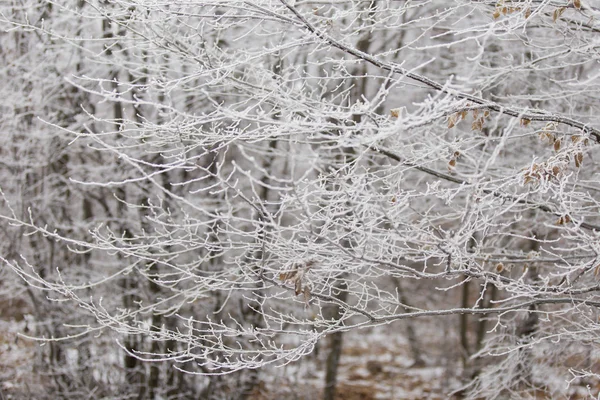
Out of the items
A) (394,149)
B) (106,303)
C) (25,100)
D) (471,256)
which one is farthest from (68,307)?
(471,256)

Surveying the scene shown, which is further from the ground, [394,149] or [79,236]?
[394,149]

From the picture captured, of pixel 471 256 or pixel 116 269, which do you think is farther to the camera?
pixel 116 269

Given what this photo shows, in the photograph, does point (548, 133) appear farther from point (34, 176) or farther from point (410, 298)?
point (410, 298)

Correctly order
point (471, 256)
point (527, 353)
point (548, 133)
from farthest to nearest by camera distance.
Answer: point (527, 353) < point (548, 133) < point (471, 256)

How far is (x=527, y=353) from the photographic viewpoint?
599 cm

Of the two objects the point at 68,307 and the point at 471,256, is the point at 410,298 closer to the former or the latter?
the point at 68,307

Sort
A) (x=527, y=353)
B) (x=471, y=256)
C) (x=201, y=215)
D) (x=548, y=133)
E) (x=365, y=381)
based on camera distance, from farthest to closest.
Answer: (x=365, y=381) < (x=201, y=215) < (x=527, y=353) < (x=548, y=133) < (x=471, y=256)

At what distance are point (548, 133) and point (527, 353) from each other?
3.26 meters

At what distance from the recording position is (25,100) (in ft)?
24.6

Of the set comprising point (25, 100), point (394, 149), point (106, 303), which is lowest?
point (106, 303)

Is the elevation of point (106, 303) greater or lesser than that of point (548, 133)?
lesser

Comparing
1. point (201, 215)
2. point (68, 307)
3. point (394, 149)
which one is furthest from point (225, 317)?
point (394, 149)

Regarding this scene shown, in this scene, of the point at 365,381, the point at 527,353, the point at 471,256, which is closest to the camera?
the point at 471,256

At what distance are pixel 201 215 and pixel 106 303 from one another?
1732 mm
